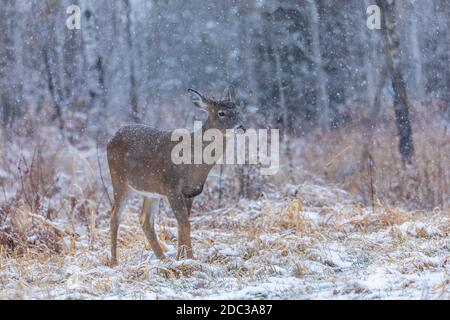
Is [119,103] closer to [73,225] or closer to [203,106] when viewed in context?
[73,225]

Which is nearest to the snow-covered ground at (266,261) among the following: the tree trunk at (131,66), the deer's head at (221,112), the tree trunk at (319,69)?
the deer's head at (221,112)

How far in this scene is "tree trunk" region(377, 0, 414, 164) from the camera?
11987 millimetres

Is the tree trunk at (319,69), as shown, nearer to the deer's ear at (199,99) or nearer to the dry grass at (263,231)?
the dry grass at (263,231)

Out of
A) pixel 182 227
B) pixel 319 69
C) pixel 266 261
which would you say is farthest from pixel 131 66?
pixel 266 261

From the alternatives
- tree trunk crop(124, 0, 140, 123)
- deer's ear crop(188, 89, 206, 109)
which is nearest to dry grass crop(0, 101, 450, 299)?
tree trunk crop(124, 0, 140, 123)

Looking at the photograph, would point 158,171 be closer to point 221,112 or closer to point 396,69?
point 221,112

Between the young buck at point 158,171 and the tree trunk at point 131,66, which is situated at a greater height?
the tree trunk at point 131,66

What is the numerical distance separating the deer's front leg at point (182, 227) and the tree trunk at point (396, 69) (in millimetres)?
5272

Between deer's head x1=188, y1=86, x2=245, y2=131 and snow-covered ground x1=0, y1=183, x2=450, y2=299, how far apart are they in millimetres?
1238

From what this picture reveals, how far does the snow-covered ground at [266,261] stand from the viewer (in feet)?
20.2

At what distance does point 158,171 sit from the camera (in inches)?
307

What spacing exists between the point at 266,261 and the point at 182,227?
36.8 inches

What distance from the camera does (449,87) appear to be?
12859 mm
